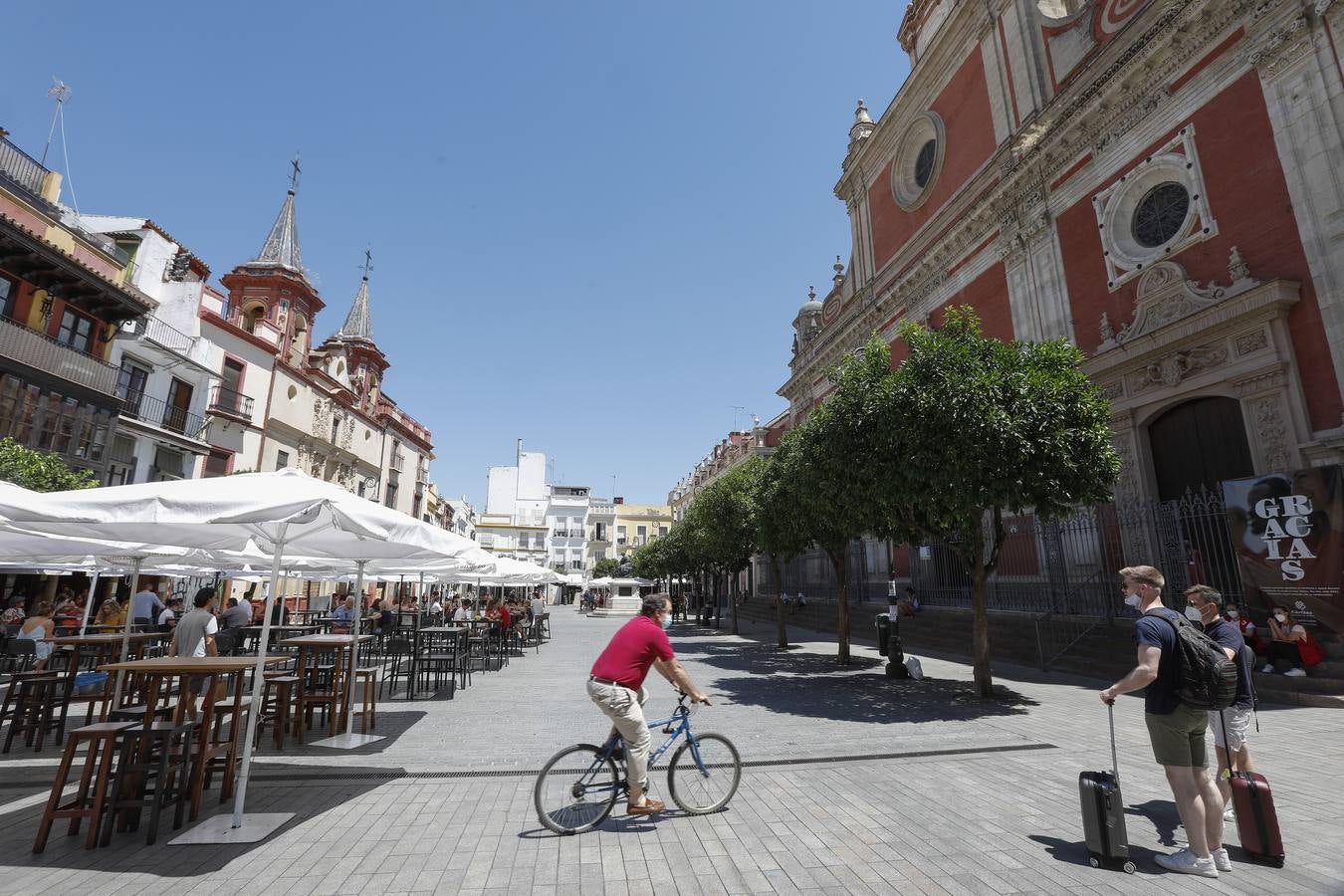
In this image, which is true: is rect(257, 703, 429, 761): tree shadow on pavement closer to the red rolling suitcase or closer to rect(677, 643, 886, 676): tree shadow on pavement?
rect(677, 643, 886, 676): tree shadow on pavement

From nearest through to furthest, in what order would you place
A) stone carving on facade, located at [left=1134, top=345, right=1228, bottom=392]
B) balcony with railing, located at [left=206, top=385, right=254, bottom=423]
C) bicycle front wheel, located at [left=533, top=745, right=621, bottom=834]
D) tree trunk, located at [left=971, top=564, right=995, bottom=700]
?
bicycle front wheel, located at [left=533, top=745, right=621, bottom=834] < tree trunk, located at [left=971, top=564, right=995, bottom=700] < stone carving on facade, located at [left=1134, top=345, right=1228, bottom=392] < balcony with railing, located at [left=206, top=385, right=254, bottom=423]

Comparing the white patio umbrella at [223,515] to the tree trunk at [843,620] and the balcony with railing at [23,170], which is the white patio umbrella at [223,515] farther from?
the balcony with railing at [23,170]

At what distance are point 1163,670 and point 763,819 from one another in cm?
288

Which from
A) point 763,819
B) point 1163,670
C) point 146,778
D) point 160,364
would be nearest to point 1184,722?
point 1163,670

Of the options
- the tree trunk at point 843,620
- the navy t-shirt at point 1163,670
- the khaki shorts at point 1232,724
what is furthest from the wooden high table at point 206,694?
the tree trunk at point 843,620

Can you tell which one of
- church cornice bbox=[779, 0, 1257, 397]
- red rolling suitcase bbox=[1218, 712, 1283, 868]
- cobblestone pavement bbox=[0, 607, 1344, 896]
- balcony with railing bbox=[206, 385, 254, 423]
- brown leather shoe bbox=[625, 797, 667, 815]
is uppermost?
church cornice bbox=[779, 0, 1257, 397]

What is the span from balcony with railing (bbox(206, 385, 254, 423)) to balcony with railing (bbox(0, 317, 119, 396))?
4860mm

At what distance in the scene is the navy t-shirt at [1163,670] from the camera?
376 cm

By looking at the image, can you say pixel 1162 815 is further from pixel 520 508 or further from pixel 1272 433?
pixel 520 508

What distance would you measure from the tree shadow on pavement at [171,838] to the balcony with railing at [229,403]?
23.6 metres

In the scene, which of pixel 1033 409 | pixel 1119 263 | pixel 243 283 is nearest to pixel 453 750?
pixel 1033 409

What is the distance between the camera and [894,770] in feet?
19.6

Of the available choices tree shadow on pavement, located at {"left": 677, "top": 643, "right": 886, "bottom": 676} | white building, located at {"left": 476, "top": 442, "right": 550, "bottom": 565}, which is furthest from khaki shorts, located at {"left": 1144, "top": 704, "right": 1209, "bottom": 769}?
white building, located at {"left": 476, "top": 442, "right": 550, "bottom": 565}

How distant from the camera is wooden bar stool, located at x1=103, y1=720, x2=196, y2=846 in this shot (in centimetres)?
423
